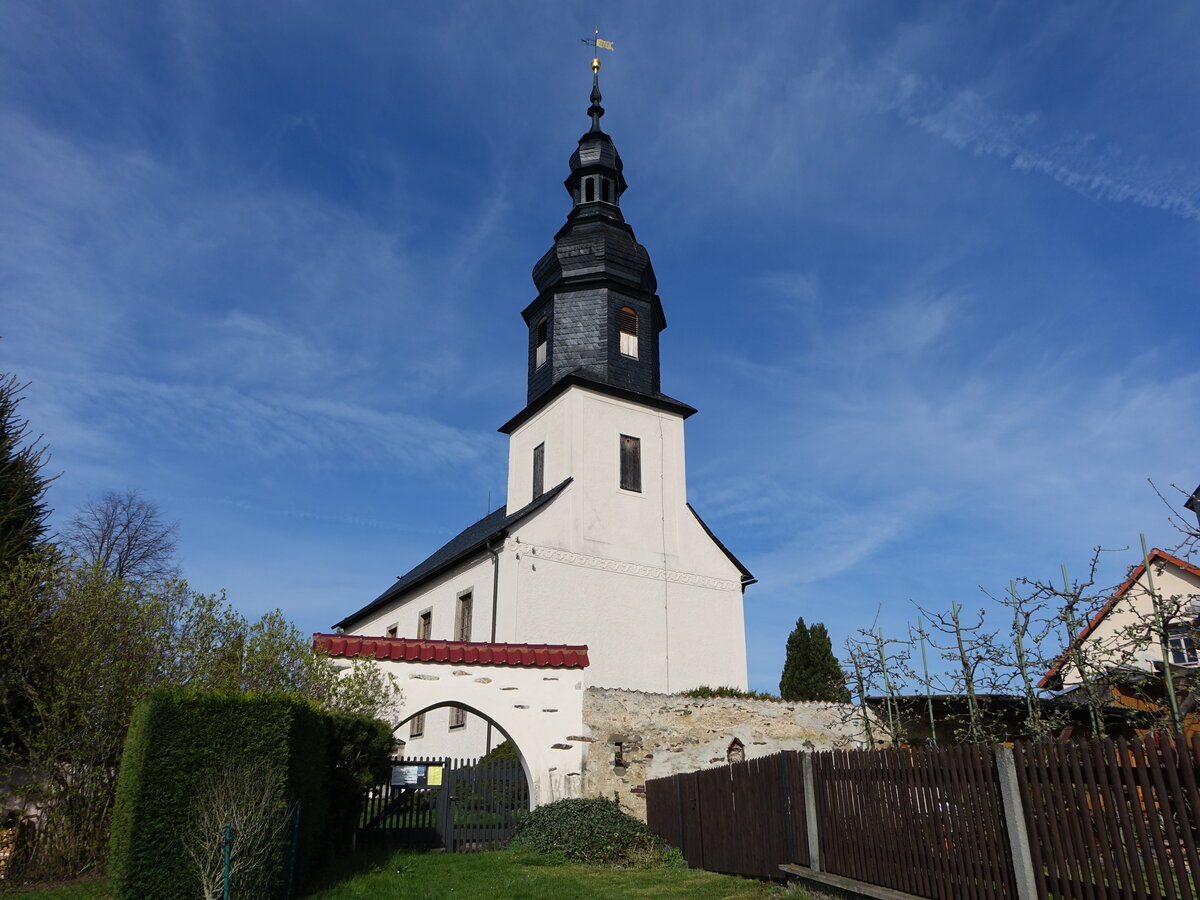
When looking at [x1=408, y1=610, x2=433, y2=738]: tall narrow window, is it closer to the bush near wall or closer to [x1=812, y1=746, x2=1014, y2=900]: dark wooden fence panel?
the bush near wall

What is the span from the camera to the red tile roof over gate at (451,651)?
45.0 ft

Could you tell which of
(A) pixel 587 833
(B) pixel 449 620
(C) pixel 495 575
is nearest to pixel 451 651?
(A) pixel 587 833

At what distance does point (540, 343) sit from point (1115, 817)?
21387 millimetres

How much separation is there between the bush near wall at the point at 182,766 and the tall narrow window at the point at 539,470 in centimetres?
1431

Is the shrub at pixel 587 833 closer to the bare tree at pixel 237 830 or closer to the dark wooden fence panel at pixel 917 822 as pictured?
the dark wooden fence panel at pixel 917 822

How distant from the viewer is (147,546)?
31.1 m

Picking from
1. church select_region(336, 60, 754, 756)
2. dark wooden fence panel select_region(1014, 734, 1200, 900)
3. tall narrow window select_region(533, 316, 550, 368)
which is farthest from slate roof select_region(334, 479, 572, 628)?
dark wooden fence panel select_region(1014, 734, 1200, 900)

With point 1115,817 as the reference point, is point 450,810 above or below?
below

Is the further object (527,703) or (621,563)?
(621,563)

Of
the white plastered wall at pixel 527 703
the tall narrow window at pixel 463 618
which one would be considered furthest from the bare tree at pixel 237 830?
the tall narrow window at pixel 463 618

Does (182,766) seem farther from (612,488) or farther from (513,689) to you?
(612,488)

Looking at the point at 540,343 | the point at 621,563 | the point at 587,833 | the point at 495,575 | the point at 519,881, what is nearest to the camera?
the point at 519,881

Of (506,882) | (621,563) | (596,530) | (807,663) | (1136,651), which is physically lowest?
(506,882)

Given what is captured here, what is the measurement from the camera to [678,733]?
1599 cm
